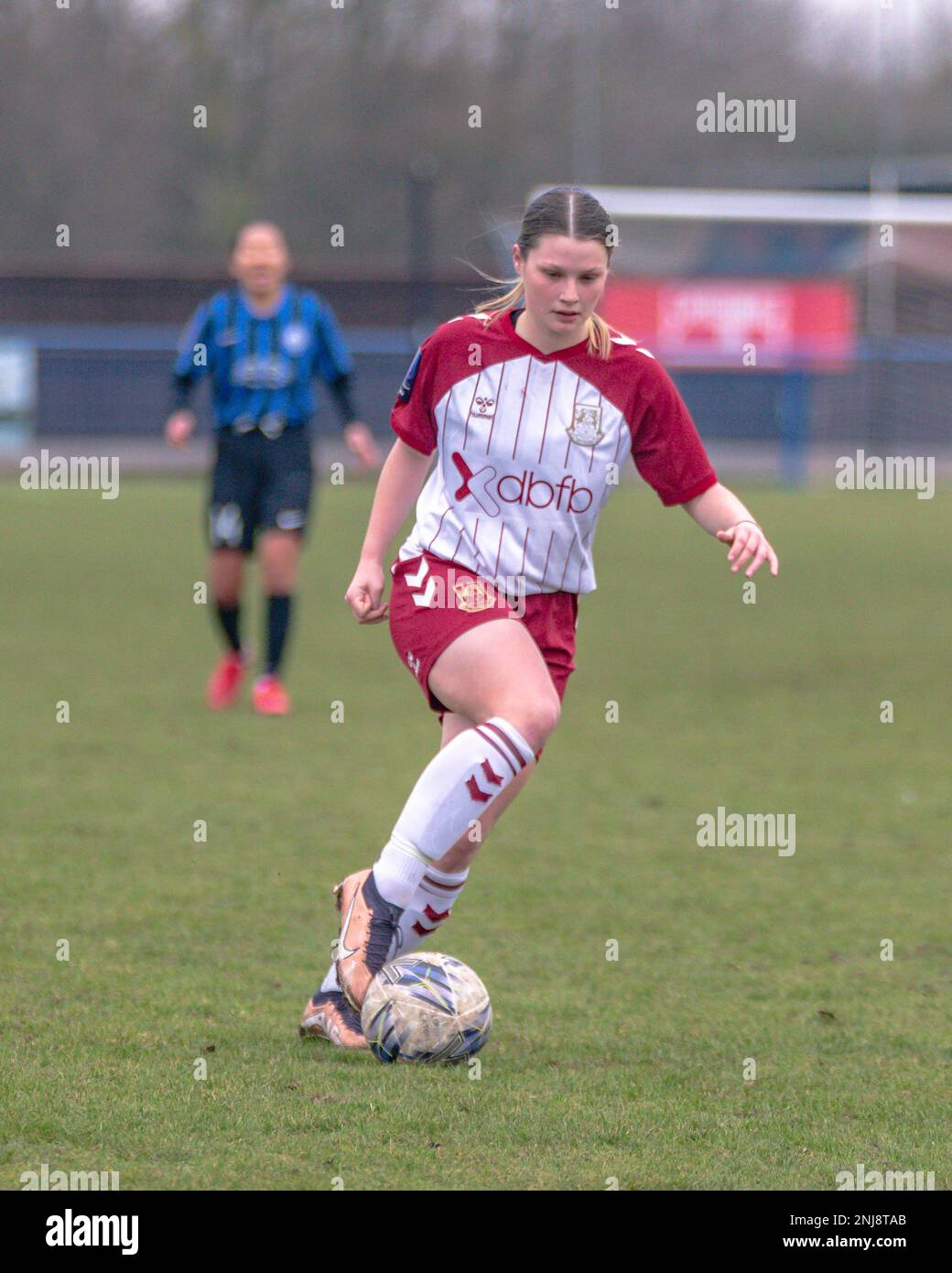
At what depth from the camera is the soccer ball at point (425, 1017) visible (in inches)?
141

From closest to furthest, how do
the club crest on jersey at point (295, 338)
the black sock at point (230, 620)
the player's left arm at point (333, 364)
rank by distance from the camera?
the club crest on jersey at point (295, 338) < the player's left arm at point (333, 364) < the black sock at point (230, 620)

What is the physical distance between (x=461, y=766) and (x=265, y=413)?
15.0 feet

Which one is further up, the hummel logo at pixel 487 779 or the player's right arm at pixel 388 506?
the player's right arm at pixel 388 506

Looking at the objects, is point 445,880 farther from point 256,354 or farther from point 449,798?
point 256,354

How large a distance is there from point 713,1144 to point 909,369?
25680 mm

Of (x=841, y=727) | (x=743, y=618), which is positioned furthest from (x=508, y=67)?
(x=841, y=727)

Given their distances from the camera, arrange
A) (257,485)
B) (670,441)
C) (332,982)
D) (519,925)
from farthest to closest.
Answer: (257,485) < (519,925) < (670,441) < (332,982)

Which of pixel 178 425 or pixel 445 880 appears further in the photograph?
pixel 178 425

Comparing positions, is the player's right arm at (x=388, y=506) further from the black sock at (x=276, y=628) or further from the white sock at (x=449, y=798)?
the black sock at (x=276, y=628)

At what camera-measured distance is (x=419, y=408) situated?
388cm

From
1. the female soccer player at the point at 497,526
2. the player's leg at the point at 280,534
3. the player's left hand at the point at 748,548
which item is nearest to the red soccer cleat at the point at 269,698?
the player's leg at the point at 280,534

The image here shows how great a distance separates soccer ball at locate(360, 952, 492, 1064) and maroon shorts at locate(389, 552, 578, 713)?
59 centimetres

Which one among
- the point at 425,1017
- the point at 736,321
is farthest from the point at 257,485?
the point at 736,321

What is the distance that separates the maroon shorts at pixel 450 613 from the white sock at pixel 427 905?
36 cm
